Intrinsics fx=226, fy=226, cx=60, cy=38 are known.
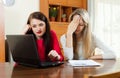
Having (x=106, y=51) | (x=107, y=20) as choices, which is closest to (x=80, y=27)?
(x=106, y=51)

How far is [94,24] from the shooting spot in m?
4.55

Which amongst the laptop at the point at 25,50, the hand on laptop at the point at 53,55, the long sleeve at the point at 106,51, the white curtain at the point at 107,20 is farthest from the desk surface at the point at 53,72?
the white curtain at the point at 107,20

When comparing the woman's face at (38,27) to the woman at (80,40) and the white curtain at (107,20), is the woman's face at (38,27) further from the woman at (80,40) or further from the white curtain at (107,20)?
the white curtain at (107,20)

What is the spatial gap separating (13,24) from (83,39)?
5.57 feet

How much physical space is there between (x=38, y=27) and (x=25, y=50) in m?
0.50

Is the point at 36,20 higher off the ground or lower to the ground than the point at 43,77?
higher

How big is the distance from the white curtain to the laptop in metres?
2.82

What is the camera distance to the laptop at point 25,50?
1.48m

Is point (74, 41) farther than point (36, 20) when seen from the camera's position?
Yes

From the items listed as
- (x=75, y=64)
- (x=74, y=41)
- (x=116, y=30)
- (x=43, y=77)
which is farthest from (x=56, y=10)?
(x=43, y=77)

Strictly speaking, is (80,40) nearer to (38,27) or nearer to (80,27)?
(80,27)

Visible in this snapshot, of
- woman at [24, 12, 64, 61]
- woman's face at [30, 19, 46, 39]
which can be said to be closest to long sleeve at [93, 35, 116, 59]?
woman at [24, 12, 64, 61]

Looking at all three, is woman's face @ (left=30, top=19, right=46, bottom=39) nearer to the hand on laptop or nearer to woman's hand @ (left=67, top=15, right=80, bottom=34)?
the hand on laptop

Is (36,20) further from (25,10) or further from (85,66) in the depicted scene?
(25,10)
